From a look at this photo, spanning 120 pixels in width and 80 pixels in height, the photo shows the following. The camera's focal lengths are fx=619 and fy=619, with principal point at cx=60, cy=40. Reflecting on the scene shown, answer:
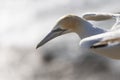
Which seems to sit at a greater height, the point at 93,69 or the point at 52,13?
the point at 52,13

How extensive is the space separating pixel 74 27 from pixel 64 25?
46 millimetres

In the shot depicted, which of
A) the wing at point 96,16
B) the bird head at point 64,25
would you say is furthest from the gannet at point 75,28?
the wing at point 96,16

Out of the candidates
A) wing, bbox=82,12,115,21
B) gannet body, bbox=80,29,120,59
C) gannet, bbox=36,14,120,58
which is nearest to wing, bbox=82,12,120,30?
wing, bbox=82,12,115,21

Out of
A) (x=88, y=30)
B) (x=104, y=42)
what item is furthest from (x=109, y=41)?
(x=88, y=30)

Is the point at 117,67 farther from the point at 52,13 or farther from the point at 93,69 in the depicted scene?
the point at 52,13

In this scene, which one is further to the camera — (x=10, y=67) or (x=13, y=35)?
(x=13, y=35)

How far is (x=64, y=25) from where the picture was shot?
9.23ft

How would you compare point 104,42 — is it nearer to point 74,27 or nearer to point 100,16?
point 74,27

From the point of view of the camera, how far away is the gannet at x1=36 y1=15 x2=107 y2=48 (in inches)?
108

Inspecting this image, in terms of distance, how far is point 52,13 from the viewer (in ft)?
22.0

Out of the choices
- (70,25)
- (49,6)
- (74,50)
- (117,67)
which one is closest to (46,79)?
(74,50)

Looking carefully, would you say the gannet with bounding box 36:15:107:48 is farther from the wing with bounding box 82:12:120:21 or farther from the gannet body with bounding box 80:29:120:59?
the wing with bounding box 82:12:120:21

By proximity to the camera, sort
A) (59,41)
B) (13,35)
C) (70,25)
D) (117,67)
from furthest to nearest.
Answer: (13,35)
(59,41)
(117,67)
(70,25)

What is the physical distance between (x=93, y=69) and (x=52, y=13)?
117cm
